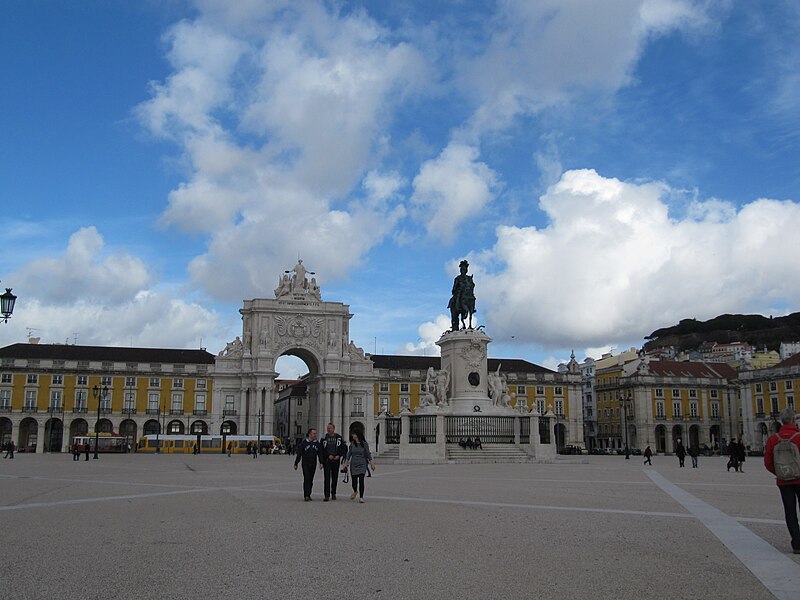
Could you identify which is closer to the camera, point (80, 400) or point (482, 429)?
point (482, 429)

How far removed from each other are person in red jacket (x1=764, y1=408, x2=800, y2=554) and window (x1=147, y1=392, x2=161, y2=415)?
274ft

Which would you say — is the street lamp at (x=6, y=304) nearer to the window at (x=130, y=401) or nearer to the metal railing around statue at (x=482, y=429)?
the metal railing around statue at (x=482, y=429)

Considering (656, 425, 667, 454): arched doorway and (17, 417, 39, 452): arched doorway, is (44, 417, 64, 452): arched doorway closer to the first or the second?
(17, 417, 39, 452): arched doorway

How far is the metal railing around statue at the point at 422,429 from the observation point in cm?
3662

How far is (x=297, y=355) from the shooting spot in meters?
93.9

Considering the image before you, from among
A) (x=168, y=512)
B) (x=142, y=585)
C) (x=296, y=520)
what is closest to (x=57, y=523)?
(x=168, y=512)

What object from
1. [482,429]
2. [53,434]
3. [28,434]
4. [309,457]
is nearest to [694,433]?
[482,429]

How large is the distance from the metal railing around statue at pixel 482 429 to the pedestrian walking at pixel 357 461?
21.1m

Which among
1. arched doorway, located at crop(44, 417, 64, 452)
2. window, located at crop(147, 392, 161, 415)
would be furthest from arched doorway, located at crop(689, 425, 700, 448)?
arched doorway, located at crop(44, 417, 64, 452)

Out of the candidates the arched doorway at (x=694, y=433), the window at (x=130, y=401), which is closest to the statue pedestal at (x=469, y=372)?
the window at (x=130, y=401)

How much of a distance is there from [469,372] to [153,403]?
57214 mm

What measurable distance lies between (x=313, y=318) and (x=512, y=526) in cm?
8109

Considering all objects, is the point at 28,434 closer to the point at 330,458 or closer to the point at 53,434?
the point at 53,434

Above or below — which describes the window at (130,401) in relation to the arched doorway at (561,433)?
above
